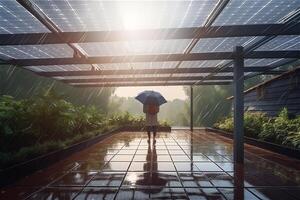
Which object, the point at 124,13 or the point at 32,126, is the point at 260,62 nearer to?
the point at 124,13

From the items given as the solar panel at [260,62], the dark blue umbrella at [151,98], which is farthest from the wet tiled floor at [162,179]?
the solar panel at [260,62]

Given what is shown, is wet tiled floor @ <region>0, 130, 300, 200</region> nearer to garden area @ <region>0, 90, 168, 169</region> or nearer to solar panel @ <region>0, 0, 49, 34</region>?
garden area @ <region>0, 90, 168, 169</region>

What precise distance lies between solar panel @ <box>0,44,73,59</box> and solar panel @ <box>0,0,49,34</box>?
202 cm

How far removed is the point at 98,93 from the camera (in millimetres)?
32719

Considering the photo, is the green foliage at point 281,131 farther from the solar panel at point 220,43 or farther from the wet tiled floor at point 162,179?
the solar panel at point 220,43

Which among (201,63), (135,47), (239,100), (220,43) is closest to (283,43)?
(220,43)

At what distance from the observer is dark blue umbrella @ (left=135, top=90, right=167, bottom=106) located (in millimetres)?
13719

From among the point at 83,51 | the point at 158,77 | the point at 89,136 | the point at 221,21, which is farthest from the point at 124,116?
the point at 221,21

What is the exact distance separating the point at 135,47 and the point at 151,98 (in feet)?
12.8

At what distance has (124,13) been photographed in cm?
712

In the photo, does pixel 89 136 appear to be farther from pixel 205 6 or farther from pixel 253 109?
pixel 253 109

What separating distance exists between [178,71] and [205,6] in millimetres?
7618

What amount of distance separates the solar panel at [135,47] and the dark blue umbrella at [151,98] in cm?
317

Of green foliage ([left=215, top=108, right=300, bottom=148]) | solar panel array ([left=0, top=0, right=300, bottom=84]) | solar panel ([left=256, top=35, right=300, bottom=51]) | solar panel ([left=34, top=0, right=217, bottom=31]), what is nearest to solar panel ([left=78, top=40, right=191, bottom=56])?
solar panel array ([left=0, top=0, right=300, bottom=84])
